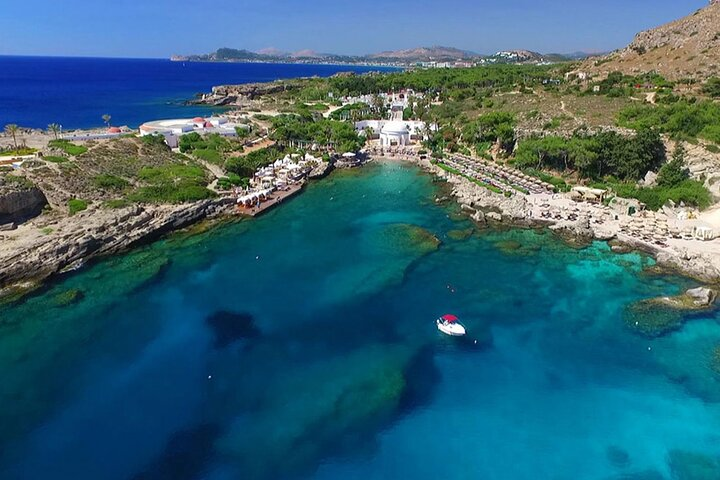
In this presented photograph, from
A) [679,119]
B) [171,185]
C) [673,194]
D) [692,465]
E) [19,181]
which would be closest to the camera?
[692,465]

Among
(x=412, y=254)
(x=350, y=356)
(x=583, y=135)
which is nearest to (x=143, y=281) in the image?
(x=350, y=356)

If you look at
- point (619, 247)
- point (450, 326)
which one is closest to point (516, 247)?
point (619, 247)

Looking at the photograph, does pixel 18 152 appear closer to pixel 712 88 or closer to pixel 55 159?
pixel 55 159

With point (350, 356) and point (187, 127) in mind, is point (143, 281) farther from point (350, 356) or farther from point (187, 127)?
point (187, 127)

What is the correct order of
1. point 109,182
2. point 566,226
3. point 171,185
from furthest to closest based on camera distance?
point 171,185 < point 109,182 < point 566,226

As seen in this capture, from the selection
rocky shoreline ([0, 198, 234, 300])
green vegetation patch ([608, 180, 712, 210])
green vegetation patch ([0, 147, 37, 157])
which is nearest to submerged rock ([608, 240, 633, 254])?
green vegetation patch ([608, 180, 712, 210])
